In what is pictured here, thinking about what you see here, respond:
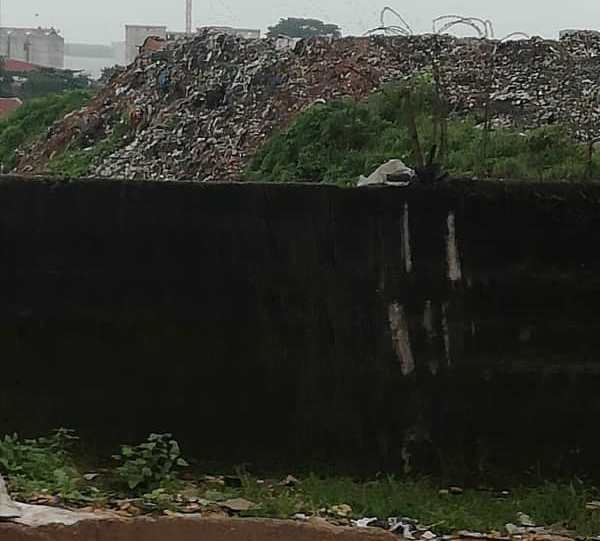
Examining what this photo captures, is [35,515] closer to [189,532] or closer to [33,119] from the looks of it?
[189,532]

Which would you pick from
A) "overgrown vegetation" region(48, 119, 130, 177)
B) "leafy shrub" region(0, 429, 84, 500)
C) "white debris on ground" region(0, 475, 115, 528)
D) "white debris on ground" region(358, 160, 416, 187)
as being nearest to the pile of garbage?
"overgrown vegetation" region(48, 119, 130, 177)

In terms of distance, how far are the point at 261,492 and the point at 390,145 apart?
5555 mm

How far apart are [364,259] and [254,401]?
0.78 metres

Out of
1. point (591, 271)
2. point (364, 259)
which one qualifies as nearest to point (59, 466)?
point (364, 259)

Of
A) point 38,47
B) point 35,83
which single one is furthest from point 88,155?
point 38,47

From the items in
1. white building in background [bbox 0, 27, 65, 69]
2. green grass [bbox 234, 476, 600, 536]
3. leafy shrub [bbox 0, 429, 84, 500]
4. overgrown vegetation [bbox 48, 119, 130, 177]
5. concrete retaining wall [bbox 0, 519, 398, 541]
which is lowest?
green grass [bbox 234, 476, 600, 536]

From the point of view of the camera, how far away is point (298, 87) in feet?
39.7

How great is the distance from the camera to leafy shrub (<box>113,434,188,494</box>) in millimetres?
4297

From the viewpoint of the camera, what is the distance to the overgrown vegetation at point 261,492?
12.8 feet

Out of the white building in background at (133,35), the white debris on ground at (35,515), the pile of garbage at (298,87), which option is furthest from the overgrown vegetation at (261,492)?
the white building in background at (133,35)

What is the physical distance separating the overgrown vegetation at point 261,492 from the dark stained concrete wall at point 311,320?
126 mm

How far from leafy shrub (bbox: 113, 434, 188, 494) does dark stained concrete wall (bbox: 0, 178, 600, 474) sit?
0.37 feet

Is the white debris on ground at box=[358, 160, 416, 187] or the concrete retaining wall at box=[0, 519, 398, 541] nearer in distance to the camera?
the concrete retaining wall at box=[0, 519, 398, 541]

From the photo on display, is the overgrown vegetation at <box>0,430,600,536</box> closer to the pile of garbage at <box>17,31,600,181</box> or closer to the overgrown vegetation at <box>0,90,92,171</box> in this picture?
the pile of garbage at <box>17,31,600,181</box>
